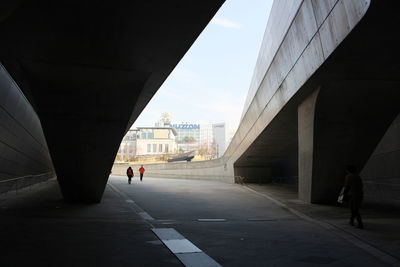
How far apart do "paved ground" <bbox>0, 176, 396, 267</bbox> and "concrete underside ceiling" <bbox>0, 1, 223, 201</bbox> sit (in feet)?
9.14

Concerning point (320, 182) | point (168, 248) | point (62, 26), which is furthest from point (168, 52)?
point (320, 182)

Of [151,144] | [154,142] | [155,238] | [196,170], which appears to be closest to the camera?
[155,238]

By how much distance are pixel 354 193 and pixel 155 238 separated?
17.7ft

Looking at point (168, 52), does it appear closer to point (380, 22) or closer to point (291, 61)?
point (380, 22)

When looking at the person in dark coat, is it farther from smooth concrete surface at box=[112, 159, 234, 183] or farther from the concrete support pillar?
smooth concrete surface at box=[112, 159, 234, 183]

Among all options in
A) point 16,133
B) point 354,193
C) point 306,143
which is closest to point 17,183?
point 16,133

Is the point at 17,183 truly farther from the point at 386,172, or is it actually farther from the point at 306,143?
the point at 386,172

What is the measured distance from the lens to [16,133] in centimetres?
1767

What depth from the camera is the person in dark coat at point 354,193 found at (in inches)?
348

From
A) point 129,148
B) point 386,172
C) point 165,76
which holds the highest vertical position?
point 129,148

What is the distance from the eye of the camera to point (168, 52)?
23.4ft

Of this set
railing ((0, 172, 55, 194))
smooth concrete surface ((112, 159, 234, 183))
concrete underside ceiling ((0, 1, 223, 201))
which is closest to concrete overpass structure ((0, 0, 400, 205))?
concrete underside ceiling ((0, 1, 223, 201))

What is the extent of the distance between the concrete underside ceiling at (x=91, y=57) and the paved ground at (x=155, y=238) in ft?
9.14

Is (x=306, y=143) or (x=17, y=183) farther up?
(x=306, y=143)
